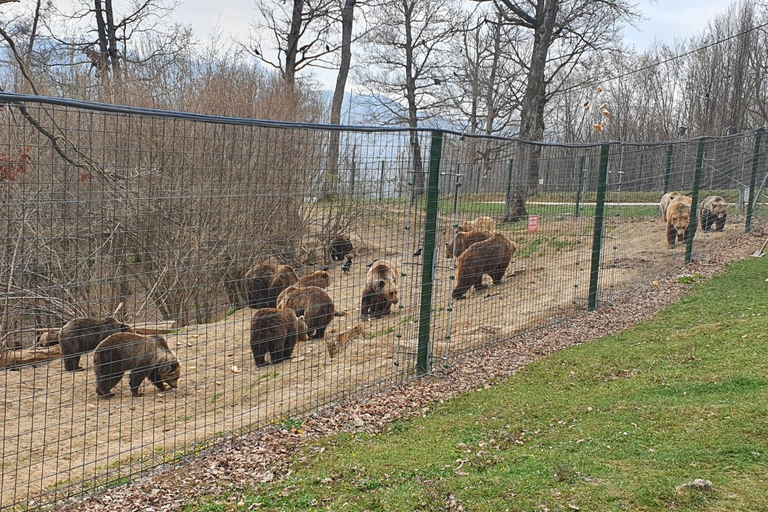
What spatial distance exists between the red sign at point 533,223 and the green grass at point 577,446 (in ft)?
8.32

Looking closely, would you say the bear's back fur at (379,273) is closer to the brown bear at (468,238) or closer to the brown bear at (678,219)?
the brown bear at (468,238)

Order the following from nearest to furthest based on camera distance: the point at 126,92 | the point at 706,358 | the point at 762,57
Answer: the point at 706,358
the point at 126,92
the point at 762,57

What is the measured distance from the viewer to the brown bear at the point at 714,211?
15367 mm

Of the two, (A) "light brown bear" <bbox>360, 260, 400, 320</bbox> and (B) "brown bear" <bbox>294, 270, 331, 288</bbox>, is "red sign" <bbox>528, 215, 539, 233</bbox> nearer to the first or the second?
(A) "light brown bear" <bbox>360, 260, 400, 320</bbox>

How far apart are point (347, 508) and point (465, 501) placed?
730 millimetres

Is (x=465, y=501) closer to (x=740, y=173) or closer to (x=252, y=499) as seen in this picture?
(x=252, y=499)

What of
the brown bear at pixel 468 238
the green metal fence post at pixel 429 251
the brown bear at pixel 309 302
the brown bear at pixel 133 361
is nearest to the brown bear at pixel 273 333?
the brown bear at pixel 309 302

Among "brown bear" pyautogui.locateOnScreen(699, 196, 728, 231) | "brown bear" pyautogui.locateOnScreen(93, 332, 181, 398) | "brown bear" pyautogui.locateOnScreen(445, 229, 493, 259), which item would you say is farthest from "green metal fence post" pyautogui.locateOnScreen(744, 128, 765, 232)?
"brown bear" pyautogui.locateOnScreen(93, 332, 181, 398)

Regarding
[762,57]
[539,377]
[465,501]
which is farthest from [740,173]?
[762,57]

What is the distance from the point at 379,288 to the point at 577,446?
238 inches

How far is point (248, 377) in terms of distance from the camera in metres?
8.15

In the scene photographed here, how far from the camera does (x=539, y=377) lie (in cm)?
693

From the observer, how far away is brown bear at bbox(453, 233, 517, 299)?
11109 mm

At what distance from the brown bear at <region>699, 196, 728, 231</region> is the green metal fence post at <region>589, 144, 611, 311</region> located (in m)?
6.74
